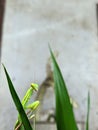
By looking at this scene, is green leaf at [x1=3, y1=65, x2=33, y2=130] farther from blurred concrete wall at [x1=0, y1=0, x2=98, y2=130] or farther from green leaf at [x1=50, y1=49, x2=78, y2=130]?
blurred concrete wall at [x1=0, y1=0, x2=98, y2=130]

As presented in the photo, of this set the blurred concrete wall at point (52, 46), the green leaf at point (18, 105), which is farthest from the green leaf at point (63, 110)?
the blurred concrete wall at point (52, 46)

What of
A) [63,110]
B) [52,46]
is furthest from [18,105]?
[52,46]

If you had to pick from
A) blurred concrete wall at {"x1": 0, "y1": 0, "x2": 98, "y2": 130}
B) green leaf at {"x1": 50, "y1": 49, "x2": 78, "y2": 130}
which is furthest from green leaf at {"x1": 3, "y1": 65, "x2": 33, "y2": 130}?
blurred concrete wall at {"x1": 0, "y1": 0, "x2": 98, "y2": 130}

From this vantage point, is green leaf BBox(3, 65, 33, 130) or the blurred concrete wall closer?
green leaf BBox(3, 65, 33, 130)

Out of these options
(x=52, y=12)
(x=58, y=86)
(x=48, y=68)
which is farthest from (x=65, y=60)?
(x=58, y=86)

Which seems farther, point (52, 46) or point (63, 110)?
point (52, 46)

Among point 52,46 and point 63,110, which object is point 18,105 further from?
point 52,46

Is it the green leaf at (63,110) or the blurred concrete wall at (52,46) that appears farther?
the blurred concrete wall at (52,46)

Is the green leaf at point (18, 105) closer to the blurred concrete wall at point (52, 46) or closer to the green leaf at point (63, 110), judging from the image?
the green leaf at point (63, 110)

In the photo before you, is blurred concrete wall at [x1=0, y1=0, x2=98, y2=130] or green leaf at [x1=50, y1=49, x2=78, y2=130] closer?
green leaf at [x1=50, y1=49, x2=78, y2=130]
